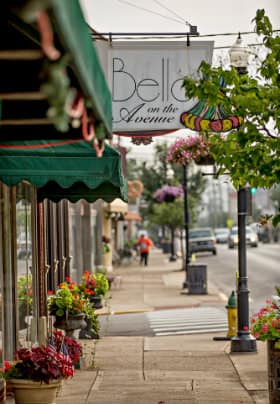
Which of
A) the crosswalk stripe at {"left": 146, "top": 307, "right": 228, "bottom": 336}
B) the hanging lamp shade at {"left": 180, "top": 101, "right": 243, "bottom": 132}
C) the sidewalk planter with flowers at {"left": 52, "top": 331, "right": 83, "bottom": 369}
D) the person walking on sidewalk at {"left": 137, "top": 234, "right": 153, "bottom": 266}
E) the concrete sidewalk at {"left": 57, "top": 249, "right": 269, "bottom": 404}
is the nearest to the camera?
the hanging lamp shade at {"left": 180, "top": 101, "right": 243, "bottom": 132}

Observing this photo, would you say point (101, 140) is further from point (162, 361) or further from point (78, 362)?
point (162, 361)

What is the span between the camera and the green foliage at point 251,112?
8.37 metres

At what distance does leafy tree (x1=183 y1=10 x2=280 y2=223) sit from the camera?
27.5 ft

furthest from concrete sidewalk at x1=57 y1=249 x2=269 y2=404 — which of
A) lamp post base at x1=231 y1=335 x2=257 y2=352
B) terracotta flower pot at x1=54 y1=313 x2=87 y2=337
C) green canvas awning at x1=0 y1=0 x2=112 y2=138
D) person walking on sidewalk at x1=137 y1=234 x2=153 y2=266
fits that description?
person walking on sidewalk at x1=137 y1=234 x2=153 y2=266

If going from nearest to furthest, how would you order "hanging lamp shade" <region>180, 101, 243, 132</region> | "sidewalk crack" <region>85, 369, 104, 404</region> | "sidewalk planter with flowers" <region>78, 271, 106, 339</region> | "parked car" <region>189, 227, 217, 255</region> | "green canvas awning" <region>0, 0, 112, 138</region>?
1. "green canvas awning" <region>0, 0, 112, 138</region>
2. "hanging lamp shade" <region>180, 101, 243, 132</region>
3. "sidewalk crack" <region>85, 369, 104, 404</region>
4. "sidewalk planter with flowers" <region>78, 271, 106, 339</region>
5. "parked car" <region>189, 227, 217, 255</region>

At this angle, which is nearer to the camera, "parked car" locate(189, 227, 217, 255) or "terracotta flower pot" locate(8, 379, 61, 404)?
"terracotta flower pot" locate(8, 379, 61, 404)

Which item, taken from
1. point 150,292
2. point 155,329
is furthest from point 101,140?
point 150,292

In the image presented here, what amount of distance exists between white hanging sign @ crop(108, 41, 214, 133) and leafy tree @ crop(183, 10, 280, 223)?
2.00 m

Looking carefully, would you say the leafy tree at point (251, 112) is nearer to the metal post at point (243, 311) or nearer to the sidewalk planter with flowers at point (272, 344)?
the sidewalk planter with flowers at point (272, 344)

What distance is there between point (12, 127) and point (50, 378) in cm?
350

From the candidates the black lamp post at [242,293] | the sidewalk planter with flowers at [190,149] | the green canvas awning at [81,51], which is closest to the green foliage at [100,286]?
the black lamp post at [242,293]

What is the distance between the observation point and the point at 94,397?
37.3 feet

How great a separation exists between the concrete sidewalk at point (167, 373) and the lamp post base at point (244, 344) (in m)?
0.17

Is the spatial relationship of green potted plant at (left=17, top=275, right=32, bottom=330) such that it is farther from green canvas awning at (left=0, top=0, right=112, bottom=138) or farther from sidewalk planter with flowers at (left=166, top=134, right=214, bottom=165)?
green canvas awning at (left=0, top=0, right=112, bottom=138)
